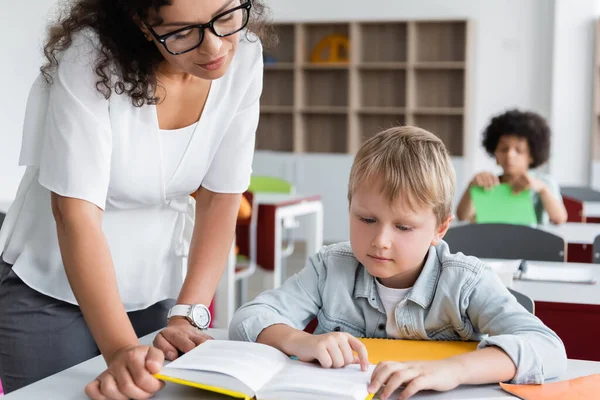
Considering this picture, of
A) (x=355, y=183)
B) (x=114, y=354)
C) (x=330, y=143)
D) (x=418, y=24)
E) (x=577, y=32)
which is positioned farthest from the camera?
(x=330, y=143)

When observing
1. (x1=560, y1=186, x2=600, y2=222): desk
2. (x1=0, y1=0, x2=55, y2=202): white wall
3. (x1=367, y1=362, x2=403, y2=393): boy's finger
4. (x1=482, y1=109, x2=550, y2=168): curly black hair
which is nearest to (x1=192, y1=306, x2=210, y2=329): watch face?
(x1=367, y1=362, x2=403, y2=393): boy's finger

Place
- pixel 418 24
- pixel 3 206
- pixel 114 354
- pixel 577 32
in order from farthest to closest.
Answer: pixel 418 24
pixel 577 32
pixel 3 206
pixel 114 354

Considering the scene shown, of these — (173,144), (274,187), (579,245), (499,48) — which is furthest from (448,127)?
(173,144)

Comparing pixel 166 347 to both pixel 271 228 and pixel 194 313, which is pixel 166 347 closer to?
pixel 194 313

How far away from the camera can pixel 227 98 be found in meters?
1.35

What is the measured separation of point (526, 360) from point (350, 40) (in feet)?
21.5

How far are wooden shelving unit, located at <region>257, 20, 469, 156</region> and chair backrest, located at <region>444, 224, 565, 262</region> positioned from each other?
4.53 metres

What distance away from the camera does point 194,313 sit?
1280mm

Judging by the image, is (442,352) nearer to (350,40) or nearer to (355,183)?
(355,183)

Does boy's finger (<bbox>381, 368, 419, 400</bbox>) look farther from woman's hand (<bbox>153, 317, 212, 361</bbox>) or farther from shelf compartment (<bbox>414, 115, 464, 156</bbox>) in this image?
shelf compartment (<bbox>414, 115, 464, 156</bbox>)

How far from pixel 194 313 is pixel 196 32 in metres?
0.45

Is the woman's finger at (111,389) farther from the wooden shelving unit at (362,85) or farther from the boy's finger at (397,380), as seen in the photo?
the wooden shelving unit at (362,85)

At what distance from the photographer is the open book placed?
0.94 meters

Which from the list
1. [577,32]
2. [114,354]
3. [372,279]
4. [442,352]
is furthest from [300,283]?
[577,32]
